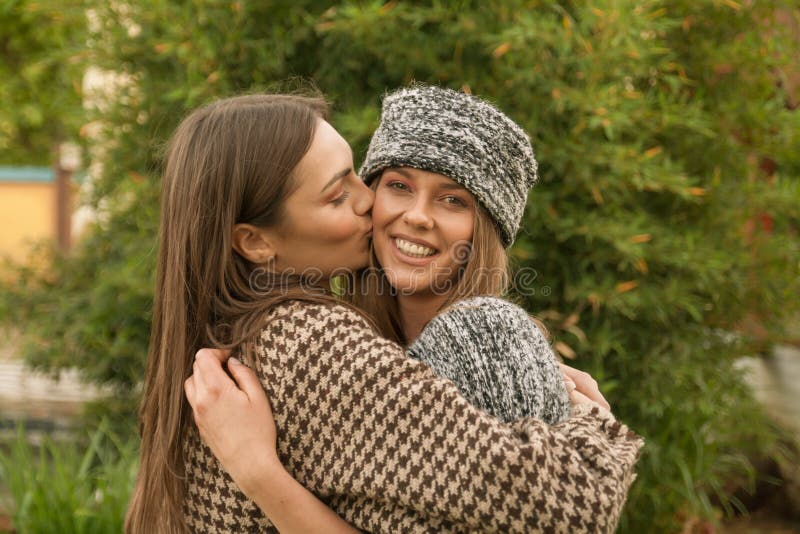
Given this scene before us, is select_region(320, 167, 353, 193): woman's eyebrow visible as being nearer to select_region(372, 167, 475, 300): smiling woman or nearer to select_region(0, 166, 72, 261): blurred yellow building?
select_region(372, 167, 475, 300): smiling woman

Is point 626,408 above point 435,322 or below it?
below

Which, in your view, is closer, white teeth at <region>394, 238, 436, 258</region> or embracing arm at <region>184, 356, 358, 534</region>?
embracing arm at <region>184, 356, 358, 534</region>

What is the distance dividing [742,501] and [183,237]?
4.16 meters

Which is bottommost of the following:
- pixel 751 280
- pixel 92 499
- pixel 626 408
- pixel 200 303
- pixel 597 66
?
pixel 92 499

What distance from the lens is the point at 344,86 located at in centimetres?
354

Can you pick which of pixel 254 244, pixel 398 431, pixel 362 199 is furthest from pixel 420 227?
pixel 398 431

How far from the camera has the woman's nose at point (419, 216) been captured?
2234 millimetres

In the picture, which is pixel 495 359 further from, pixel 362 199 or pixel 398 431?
pixel 362 199

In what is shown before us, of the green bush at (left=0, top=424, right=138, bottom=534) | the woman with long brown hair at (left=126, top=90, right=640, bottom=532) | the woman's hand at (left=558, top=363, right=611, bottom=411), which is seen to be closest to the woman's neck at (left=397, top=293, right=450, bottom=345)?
the woman with long brown hair at (left=126, top=90, right=640, bottom=532)

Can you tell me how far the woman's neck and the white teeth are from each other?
16 centimetres

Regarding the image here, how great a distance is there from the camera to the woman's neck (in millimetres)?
2438

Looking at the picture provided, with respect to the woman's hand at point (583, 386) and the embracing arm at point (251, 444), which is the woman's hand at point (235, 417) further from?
the woman's hand at point (583, 386)

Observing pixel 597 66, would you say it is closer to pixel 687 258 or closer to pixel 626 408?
pixel 687 258

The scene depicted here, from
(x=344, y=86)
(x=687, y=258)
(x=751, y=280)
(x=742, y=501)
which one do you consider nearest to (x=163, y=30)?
(x=344, y=86)
